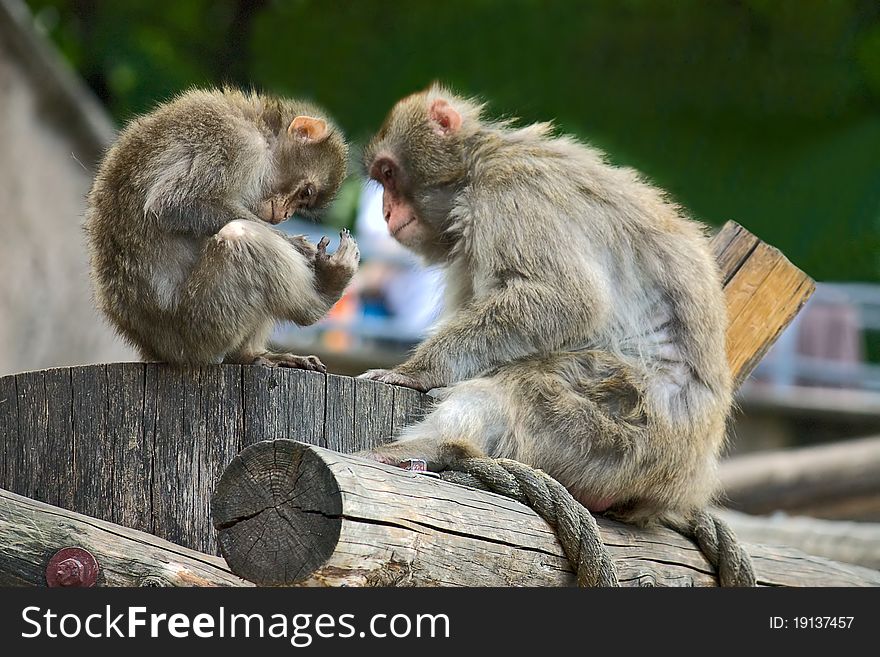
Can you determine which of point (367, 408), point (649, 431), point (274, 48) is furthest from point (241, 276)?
point (274, 48)

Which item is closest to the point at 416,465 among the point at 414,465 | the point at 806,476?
the point at 414,465

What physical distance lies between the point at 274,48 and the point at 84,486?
10.1 meters

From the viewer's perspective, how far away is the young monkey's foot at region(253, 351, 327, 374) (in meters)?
3.95

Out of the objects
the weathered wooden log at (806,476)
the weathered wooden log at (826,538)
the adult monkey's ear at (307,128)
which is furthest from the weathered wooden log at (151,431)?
the weathered wooden log at (806,476)

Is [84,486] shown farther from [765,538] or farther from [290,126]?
[765,538]

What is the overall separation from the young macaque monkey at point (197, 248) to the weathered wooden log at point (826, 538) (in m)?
3.17

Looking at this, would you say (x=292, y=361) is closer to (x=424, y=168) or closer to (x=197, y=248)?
(x=197, y=248)

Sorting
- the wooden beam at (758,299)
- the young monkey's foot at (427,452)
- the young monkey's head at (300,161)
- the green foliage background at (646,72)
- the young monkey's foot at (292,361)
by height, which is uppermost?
the green foliage background at (646,72)

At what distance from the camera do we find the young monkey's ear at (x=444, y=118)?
4.81 meters

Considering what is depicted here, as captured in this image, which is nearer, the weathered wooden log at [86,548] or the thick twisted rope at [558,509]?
the weathered wooden log at [86,548]

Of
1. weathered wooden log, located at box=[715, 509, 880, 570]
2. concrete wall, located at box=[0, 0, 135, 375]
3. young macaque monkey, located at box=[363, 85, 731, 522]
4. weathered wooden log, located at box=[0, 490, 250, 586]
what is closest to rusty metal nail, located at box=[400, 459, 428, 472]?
young macaque monkey, located at box=[363, 85, 731, 522]

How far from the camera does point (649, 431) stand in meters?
4.09

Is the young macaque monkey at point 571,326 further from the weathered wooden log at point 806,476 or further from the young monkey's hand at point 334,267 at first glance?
the weathered wooden log at point 806,476

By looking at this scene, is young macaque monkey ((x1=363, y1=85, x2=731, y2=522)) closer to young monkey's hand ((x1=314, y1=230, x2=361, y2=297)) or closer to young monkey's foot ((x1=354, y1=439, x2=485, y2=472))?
young monkey's foot ((x1=354, y1=439, x2=485, y2=472))
